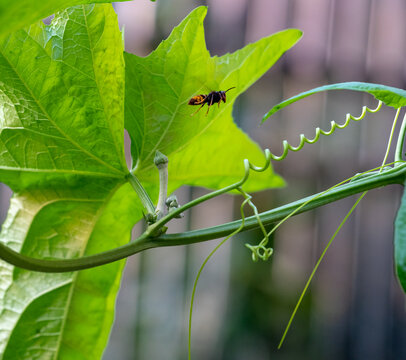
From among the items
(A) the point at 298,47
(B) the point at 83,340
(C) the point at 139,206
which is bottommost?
(B) the point at 83,340

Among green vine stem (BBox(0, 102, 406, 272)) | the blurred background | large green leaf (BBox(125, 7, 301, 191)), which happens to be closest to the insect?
large green leaf (BBox(125, 7, 301, 191))

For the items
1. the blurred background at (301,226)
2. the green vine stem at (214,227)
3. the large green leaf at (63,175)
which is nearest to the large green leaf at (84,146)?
the large green leaf at (63,175)

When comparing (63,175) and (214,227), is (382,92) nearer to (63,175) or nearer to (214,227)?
(214,227)

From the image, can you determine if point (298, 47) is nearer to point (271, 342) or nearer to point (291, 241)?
point (291, 241)

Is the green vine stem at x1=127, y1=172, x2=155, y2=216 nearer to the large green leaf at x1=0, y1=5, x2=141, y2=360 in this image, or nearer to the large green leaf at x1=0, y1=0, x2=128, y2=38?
the large green leaf at x1=0, y1=5, x2=141, y2=360

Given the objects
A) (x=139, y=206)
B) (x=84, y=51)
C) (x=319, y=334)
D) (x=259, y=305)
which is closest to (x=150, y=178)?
(x=139, y=206)

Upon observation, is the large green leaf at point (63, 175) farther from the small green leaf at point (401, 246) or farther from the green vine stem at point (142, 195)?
the small green leaf at point (401, 246)
